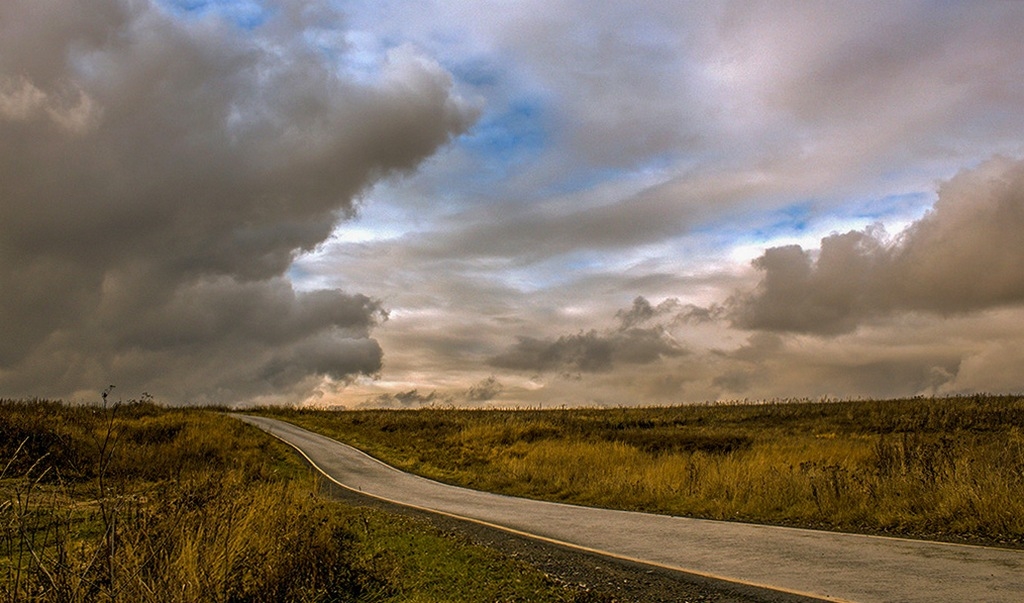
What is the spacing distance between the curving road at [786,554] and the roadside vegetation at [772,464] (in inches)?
62.6

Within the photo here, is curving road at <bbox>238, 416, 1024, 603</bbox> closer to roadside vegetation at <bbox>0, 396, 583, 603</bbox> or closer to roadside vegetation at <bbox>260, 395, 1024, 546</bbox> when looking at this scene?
roadside vegetation at <bbox>260, 395, 1024, 546</bbox>

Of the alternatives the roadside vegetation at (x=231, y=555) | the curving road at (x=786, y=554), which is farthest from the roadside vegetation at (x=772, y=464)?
the roadside vegetation at (x=231, y=555)

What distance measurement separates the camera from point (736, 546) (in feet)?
36.4

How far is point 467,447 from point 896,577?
29539 millimetres

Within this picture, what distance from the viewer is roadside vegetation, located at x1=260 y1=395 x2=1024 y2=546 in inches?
514

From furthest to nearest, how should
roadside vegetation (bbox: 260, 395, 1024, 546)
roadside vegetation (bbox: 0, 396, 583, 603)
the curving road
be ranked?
roadside vegetation (bbox: 260, 395, 1024, 546)
the curving road
roadside vegetation (bbox: 0, 396, 583, 603)

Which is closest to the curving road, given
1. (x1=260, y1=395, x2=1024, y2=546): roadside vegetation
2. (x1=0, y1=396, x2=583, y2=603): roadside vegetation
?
(x1=260, y1=395, x2=1024, y2=546): roadside vegetation

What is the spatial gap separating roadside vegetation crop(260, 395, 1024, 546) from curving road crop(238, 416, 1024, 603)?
5.22 ft

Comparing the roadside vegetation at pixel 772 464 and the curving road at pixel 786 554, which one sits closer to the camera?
the curving road at pixel 786 554

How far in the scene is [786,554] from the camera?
10.3 meters

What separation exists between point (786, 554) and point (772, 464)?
11.2 m

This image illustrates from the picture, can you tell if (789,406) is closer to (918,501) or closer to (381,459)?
(381,459)

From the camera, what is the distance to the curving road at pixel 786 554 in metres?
8.00

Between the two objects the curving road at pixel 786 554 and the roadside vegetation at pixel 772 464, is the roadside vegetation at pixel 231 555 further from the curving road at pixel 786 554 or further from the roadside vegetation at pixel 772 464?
the roadside vegetation at pixel 772 464
